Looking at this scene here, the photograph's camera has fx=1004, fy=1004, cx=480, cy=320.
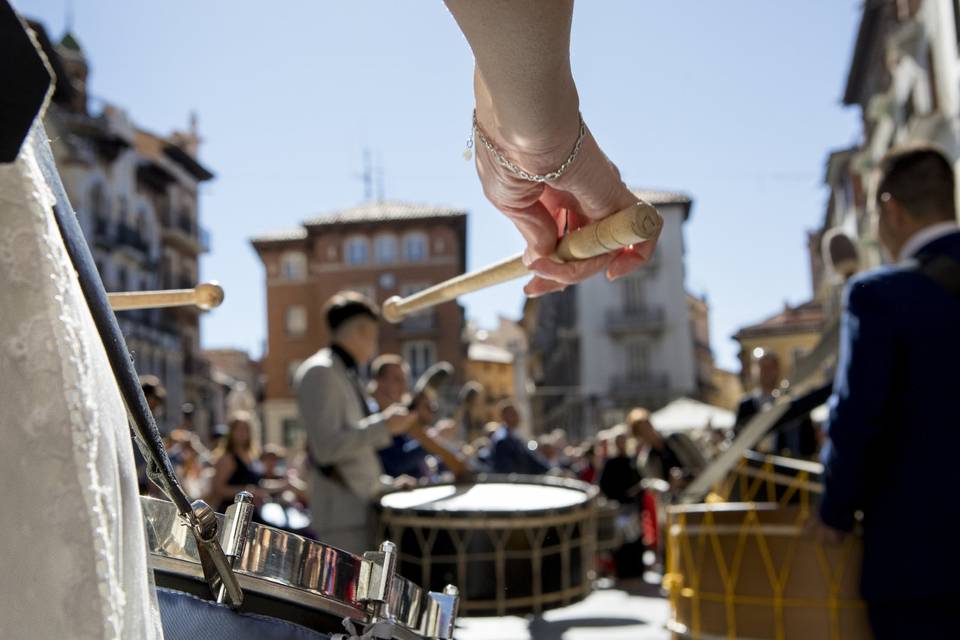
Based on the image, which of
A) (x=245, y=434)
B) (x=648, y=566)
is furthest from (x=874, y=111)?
(x=245, y=434)

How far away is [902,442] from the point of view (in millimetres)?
2402

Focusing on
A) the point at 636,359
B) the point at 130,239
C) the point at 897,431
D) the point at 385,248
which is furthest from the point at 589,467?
the point at 636,359

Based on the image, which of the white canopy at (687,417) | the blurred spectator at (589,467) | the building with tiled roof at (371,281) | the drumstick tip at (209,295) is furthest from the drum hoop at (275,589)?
the building with tiled roof at (371,281)

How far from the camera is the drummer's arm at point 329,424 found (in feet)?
12.9

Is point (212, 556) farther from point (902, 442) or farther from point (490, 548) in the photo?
point (490, 548)

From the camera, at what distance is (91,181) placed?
117ft

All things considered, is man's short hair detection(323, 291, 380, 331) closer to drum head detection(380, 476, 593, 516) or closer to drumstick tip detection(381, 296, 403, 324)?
drum head detection(380, 476, 593, 516)

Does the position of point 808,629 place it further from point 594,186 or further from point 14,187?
point 14,187

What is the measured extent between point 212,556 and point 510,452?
718cm

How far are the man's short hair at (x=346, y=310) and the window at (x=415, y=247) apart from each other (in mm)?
40578

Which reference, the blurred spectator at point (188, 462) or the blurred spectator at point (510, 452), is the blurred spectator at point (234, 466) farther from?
the blurred spectator at point (188, 462)

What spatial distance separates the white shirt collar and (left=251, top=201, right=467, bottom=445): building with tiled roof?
41.4m

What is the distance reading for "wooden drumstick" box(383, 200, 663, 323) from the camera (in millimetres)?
1123

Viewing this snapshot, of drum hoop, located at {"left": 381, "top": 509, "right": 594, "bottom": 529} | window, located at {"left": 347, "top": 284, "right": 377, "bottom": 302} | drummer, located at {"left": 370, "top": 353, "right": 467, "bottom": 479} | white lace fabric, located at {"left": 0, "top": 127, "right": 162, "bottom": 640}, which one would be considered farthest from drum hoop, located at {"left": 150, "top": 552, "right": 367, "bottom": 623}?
window, located at {"left": 347, "top": 284, "right": 377, "bottom": 302}
